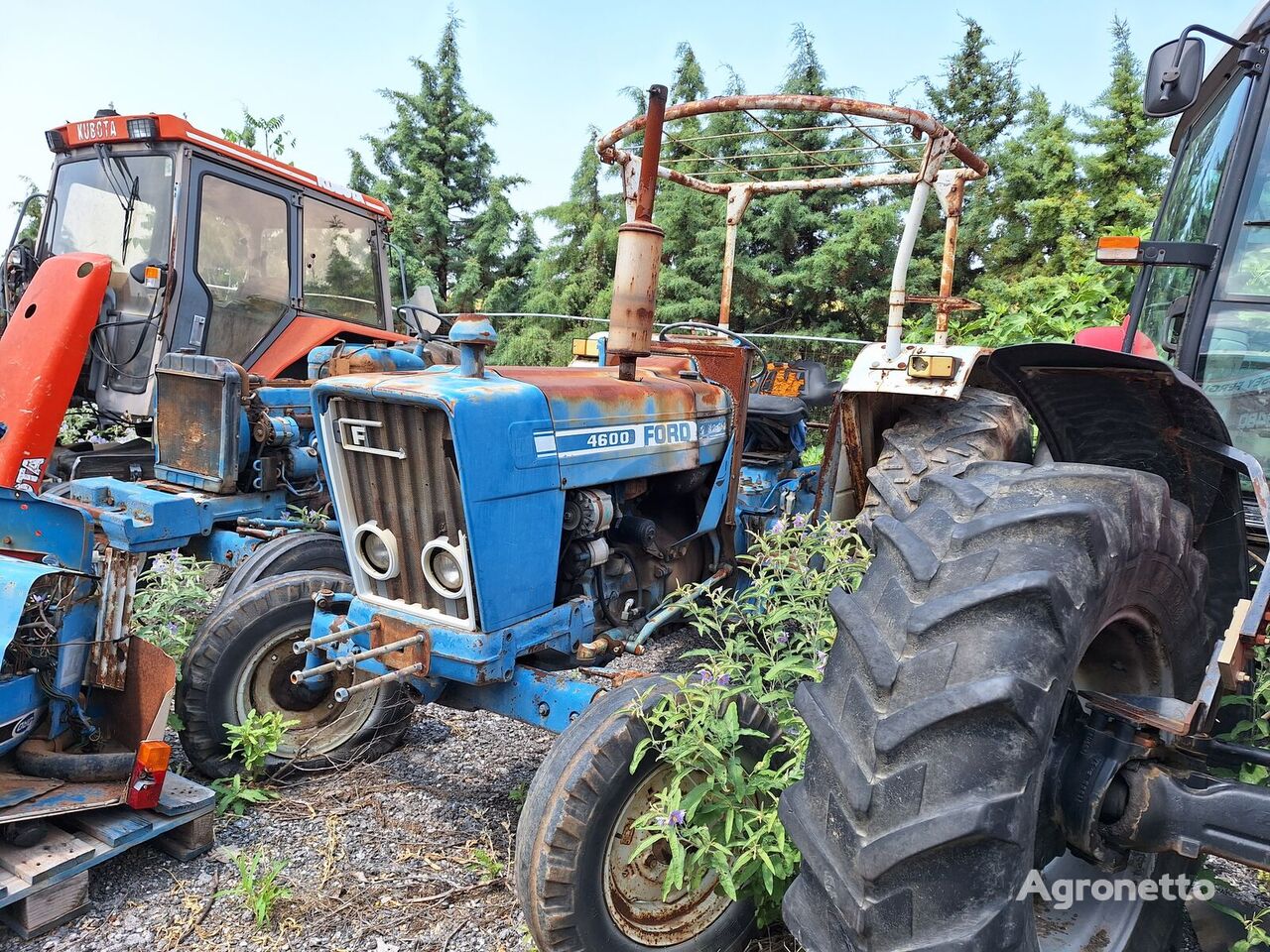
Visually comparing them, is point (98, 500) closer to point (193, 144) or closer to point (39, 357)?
point (39, 357)

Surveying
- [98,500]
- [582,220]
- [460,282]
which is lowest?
[98,500]

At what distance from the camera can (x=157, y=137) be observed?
16.8ft

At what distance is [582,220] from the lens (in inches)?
467

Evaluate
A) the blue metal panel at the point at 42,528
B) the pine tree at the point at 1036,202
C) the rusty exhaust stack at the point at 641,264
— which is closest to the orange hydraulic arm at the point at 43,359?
the blue metal panel at the point at 42,528

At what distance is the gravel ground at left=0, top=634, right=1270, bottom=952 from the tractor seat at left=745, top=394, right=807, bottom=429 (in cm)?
216

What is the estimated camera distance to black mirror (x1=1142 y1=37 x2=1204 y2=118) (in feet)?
6.84

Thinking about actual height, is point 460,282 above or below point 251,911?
above

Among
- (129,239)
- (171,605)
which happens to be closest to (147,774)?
(171,605)

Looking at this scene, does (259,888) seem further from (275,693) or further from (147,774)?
(275,693)

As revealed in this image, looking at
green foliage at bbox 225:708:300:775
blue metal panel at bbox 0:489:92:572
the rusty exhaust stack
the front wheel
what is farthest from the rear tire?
the front wheel

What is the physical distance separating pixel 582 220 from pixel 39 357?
862 centimetres

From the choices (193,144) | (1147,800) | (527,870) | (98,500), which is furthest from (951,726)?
(193,144)

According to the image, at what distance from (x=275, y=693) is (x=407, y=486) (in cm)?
121

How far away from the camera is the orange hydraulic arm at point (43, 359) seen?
4.04 meters
